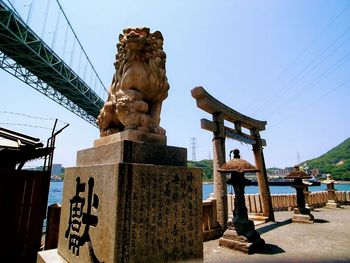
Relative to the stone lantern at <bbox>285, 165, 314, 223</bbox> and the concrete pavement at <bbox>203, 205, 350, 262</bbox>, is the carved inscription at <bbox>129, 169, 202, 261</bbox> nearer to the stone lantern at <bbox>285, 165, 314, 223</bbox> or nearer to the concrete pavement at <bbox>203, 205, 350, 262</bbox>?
the concrete pavement at <bbox>203, 205, 350, 262</bbox>

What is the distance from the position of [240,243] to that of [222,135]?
3613 mm

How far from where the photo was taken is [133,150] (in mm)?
2195

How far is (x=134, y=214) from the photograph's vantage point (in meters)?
1.95

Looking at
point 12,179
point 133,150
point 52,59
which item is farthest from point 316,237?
point 52,59

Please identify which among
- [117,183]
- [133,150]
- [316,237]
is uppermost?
[133,150]

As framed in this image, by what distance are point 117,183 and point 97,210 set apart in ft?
1.58

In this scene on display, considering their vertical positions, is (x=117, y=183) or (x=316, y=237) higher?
(x=117, y=183)

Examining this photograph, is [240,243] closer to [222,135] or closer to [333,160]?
[222,135]

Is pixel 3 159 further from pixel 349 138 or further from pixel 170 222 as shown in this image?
pixel 349 138

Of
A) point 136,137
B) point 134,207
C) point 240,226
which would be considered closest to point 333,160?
point 240,226

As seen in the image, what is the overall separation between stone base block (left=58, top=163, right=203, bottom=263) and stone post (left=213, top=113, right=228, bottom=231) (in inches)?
196

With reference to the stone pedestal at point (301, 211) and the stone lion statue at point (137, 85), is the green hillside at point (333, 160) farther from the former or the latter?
the stone lion statue at point (137, 85)

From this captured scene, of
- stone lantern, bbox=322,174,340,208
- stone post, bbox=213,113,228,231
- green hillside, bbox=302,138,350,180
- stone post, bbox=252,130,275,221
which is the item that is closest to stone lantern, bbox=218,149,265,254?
stone post, bbox=213,113,228,231

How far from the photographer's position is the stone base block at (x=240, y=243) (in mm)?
5580
